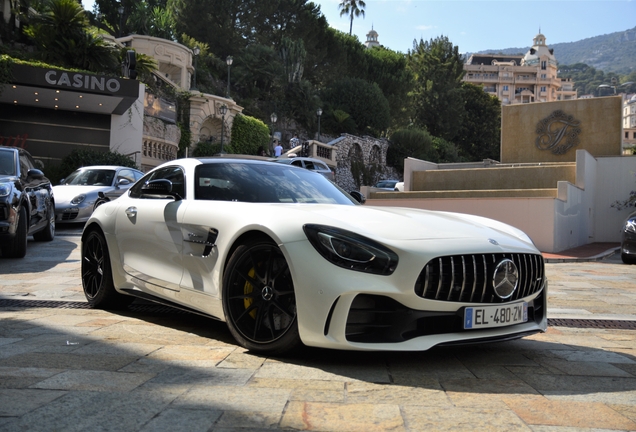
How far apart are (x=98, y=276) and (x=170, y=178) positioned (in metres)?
1.17

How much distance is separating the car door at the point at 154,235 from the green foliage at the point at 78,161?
65.8 ft

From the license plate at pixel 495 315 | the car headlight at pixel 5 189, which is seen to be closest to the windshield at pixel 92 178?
the car headlight at pixel 5 189

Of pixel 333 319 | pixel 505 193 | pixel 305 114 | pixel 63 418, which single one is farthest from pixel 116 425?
pixel 305 114

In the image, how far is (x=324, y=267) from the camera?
137 inches

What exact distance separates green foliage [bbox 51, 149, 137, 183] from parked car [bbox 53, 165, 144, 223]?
333 inches

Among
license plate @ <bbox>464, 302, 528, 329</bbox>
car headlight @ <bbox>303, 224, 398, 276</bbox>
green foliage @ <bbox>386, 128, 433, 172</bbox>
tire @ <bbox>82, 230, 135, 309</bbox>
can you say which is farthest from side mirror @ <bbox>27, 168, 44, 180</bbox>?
green foliage @ <bbox>386, 128, 433, 172</bbox>

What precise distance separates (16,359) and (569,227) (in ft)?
56.7

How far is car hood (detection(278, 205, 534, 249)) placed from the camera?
3.68 meters

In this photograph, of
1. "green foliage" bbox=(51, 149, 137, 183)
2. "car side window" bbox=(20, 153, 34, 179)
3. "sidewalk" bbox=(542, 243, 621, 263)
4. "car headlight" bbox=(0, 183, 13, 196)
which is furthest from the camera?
"green foliage" bbox=(51, 149, 137, 183)

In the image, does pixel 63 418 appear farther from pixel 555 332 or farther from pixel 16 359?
pixel 555 332

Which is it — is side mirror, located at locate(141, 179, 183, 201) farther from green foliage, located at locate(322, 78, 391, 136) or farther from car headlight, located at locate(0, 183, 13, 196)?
green foliage, located at locate(322, 78, 391, 136)

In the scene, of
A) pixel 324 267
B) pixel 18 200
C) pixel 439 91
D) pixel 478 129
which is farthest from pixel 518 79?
pixel 324 267

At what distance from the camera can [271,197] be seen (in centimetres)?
458

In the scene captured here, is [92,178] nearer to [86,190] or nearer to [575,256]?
[86,190]
